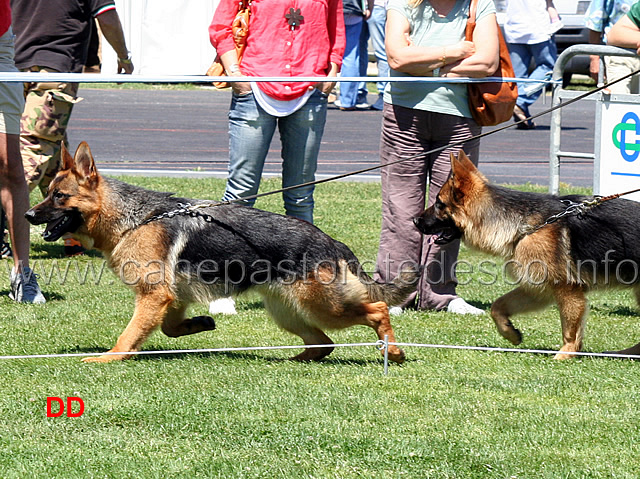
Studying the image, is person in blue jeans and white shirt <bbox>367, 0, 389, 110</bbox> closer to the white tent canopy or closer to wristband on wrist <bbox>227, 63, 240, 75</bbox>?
the white tent canopy

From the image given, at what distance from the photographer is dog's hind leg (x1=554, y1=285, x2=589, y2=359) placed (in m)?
5.78

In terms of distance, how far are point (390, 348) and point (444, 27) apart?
98.2 inches

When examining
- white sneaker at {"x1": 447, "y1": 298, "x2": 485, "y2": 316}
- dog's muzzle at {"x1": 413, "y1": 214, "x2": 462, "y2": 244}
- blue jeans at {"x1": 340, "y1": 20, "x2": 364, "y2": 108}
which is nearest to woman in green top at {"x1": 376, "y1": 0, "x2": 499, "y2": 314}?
white sneaker at {"x1": 447, "y1": 298, "x2": 485, "y2": 316}

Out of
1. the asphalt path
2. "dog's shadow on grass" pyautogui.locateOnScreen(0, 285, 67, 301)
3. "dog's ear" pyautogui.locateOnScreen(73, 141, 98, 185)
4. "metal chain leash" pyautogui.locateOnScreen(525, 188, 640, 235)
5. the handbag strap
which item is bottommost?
the asphalt path

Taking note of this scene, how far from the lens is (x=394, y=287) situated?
5730 mm

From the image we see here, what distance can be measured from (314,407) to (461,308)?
2784 millimetres

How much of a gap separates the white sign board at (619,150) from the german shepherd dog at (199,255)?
9.11 ft

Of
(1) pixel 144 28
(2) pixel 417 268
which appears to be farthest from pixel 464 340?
(1) pixel 144 28

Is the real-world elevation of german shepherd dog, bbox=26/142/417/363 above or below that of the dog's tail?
above

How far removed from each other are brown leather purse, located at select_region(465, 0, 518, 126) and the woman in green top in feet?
0.16

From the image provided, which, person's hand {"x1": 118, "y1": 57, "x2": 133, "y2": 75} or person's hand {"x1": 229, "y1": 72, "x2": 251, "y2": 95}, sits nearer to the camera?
person's hand {"x1": 229, "y1": 72, "x2": 251, "y2": 95}

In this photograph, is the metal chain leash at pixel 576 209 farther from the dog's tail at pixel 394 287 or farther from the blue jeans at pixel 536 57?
the blue jeans at pixel 536 57

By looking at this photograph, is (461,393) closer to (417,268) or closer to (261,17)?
(417,268)

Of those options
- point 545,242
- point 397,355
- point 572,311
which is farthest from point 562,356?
point 397,355
